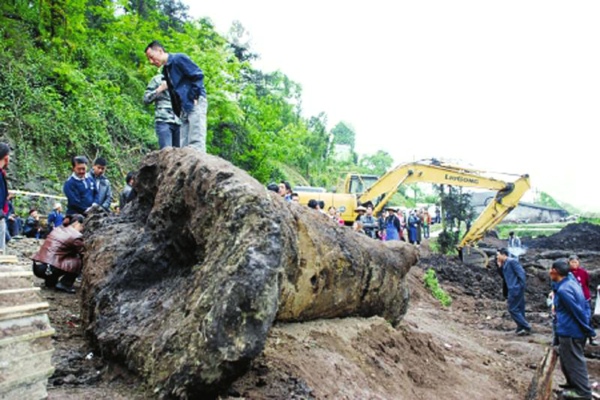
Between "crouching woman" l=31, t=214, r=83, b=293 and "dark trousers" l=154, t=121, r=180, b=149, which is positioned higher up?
"dark trousers" l=154, t=121, r=180, b=149

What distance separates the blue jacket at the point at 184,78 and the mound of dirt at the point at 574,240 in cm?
2592

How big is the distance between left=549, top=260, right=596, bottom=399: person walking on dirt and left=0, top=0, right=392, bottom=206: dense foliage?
1242cm

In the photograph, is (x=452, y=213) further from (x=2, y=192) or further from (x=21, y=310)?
(x=21, y=310)

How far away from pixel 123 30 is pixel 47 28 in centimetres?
411

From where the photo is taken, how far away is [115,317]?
11.9ft

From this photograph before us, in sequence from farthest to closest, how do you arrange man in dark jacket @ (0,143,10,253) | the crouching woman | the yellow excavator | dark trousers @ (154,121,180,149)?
the yellow excavator, dark trousers @ (154,121,180,149), the crouching woman, man in dark jacket @ (0,143,10,253)

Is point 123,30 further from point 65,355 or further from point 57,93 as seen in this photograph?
point 65,355

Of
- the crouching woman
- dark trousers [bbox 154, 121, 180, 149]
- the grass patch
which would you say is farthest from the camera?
the grass patch

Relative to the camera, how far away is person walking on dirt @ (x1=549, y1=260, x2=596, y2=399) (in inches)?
249

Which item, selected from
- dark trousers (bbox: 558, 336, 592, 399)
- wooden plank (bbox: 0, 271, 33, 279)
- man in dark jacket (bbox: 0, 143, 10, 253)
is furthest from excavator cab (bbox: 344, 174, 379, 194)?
wooden plank (bbox: 0, 271, 33, 279)

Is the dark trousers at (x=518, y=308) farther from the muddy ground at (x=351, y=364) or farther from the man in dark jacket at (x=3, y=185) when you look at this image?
the man in dark jacket at (x=3, y=185)

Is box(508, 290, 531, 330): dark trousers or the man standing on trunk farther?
box(508, 290, 531, 330): dark trousers

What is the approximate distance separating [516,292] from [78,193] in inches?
367

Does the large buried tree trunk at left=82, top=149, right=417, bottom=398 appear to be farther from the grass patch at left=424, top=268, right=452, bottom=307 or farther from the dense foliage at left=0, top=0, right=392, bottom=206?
the dense foliage at left=0, top=0, right=392, bottom=206
